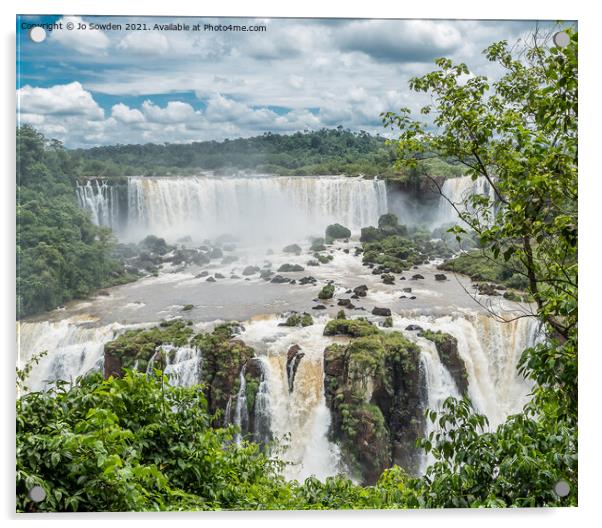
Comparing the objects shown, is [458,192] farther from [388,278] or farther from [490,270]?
[388,278]

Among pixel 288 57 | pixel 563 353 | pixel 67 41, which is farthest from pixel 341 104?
pixel 563 353

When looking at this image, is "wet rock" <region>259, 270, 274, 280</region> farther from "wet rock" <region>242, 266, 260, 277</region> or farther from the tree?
the tree

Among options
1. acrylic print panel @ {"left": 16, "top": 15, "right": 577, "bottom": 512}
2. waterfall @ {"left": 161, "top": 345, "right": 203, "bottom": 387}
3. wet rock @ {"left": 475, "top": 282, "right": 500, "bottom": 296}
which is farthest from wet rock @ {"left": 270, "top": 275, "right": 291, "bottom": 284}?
wet rock @ {"left": 475, "top": 282, "right": 500, "bottom": 296}

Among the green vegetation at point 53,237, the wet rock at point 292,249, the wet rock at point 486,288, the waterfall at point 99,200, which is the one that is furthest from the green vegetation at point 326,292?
the waterfall at point 99,200

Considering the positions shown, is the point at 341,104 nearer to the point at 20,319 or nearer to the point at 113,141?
the point at 113,141

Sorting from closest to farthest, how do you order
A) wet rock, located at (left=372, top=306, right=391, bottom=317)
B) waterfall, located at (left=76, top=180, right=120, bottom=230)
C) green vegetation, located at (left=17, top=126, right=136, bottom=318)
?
green vegetation, located at (left=17, top=126, right=136, bottom=318)
waterfall, located at (left=76, top=180, right=120, bottom=230)
wet rock, located at (left=372, top=306, right=391, bottom=317)

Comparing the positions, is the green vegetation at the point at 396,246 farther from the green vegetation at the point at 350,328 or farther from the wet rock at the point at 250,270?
the wet rock at the point at 250,270

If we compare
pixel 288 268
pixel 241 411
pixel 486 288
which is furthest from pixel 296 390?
pixel 486 288
